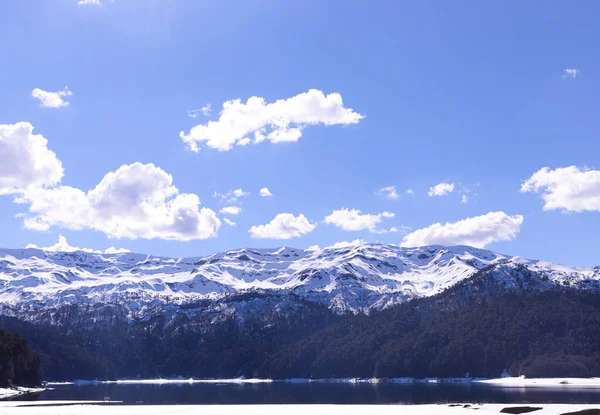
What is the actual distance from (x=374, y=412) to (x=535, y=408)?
80.8 ft

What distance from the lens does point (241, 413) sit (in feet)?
359

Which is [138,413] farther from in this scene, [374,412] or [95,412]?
[374,412]

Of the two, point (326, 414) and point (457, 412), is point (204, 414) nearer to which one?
point (326, 414)

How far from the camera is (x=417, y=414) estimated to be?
10450 cm

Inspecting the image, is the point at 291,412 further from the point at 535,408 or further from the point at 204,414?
the point at 535,408

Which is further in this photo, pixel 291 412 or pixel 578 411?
pixel 291 412

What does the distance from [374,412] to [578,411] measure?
100 feet

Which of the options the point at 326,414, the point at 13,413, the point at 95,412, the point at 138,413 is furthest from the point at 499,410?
the point at 13,413

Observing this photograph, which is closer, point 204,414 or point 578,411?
point 578,411

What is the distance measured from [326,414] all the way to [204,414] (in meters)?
19.4

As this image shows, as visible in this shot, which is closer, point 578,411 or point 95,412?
point 578,411

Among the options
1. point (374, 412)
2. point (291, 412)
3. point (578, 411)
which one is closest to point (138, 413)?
point (291, 412)

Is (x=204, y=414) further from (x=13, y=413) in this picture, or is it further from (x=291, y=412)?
(x=13, y=413)

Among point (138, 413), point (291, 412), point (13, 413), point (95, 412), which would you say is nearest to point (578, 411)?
point (291, 412)
